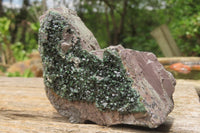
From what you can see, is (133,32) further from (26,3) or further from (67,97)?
(67,97)

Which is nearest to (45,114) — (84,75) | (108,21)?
(84,75)

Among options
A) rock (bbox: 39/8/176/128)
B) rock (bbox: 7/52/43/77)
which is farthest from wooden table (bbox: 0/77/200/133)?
rock (bbox: 7/52/43/77)

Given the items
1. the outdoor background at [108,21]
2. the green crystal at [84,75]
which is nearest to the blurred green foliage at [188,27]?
the outdoor background at [108,21]

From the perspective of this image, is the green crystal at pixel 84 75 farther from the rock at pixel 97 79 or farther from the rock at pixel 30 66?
the rock at pixel 30 66

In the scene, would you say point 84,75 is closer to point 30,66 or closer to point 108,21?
point 30,66

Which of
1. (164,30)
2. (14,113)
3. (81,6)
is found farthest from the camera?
(81,6)

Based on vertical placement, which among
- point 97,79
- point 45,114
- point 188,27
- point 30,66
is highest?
point 97,79

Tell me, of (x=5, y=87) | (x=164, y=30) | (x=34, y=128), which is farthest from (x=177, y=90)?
(x=164, y=30)
